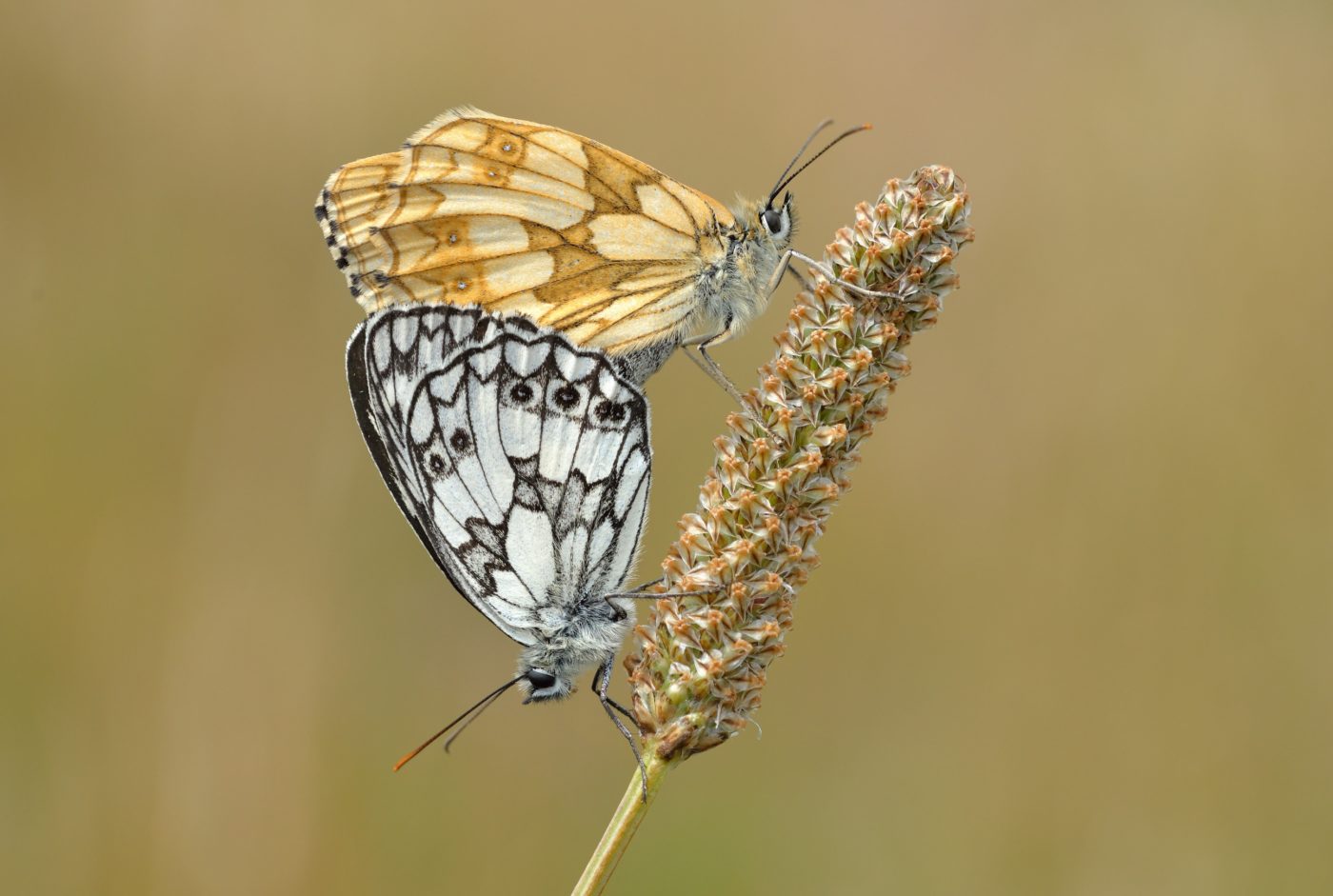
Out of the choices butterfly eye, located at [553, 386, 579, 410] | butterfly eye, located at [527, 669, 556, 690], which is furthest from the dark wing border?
butterfly eye, located at [553, 386, 579, 410]

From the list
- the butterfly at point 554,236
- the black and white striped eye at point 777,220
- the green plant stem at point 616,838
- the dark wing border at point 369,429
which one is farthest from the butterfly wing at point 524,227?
the green plant stem at point 616,838

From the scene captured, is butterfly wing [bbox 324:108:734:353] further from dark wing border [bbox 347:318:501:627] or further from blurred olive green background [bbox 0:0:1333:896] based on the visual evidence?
blurred olive green background [bbox 0:0:1333:896]

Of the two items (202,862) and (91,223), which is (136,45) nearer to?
(91,223)

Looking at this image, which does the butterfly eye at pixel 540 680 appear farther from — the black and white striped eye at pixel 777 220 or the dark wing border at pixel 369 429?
the black and white striped eye at pixel 777 220

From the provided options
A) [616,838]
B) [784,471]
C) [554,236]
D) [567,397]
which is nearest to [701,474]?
[554,236]

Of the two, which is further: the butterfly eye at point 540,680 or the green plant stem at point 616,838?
the butterfly eye at point 540,680

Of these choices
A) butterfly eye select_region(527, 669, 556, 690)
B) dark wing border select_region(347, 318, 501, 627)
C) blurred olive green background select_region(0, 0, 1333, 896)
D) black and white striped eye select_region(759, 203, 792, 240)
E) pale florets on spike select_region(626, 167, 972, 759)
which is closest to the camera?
pale florets on spike select_region(626, 167, 972, 759)
